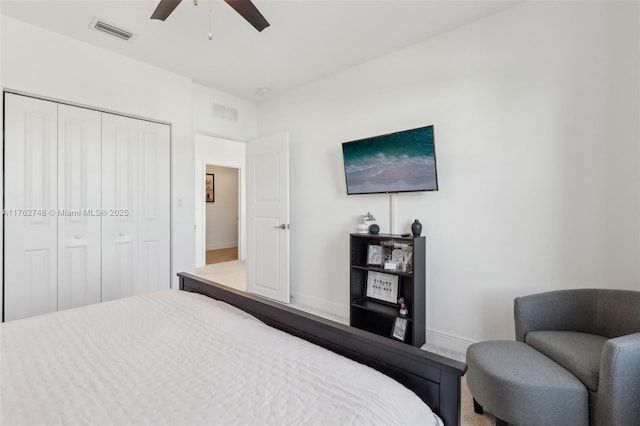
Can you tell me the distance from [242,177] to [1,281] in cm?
449

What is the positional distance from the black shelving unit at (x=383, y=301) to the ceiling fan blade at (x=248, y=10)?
183 centimetres

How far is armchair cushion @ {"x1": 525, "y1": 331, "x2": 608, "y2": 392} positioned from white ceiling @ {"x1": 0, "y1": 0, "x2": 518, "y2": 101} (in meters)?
2.29

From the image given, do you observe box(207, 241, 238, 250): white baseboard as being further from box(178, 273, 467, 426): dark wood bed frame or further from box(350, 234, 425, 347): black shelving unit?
box(178, 273, 467, 426): dark wood bed frame

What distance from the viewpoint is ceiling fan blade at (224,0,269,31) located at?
174 centimetres

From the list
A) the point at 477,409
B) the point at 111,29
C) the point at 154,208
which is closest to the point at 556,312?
the point at 477,409

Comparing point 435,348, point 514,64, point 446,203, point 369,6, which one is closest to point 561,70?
point 514,64

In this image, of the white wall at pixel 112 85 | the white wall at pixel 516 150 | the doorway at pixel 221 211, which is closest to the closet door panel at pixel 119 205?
the white wall at pixel 112 85

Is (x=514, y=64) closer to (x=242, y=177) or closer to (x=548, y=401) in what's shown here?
(x=548, y=401)

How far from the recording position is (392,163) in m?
2.71

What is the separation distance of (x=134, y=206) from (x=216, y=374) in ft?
8.65

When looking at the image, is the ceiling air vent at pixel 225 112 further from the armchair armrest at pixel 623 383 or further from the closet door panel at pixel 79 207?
the armchair armrest at pixel 623 383

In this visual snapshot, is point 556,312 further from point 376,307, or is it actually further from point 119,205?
point 119,205

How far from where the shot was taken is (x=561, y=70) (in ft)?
6.73

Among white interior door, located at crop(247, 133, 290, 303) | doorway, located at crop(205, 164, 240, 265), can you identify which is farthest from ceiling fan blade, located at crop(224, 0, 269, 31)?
doorway, located at crop(205, 164, 240, 265)
